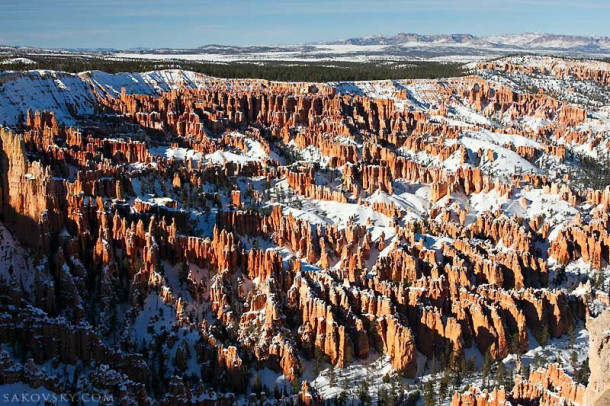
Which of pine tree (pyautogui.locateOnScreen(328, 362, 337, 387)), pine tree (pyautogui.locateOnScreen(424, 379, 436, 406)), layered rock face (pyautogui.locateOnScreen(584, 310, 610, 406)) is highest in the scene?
layered rock face (pyautogui.locateOnScreen(584, 310, 610, 406))

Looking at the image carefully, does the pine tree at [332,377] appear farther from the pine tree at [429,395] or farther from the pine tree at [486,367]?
the pine tree at [486,367]

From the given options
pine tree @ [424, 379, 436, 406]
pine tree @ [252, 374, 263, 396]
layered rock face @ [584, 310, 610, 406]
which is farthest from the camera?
pine tree @ [252, 374, 263, 396]

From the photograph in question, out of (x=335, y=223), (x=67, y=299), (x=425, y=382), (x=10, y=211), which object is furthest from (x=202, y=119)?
(x=425, y=382)

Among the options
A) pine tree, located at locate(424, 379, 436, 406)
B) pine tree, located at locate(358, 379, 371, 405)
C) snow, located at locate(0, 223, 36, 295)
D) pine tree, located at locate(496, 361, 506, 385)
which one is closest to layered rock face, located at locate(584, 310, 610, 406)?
pine tree, located at locate(424, 379, 436, 406)

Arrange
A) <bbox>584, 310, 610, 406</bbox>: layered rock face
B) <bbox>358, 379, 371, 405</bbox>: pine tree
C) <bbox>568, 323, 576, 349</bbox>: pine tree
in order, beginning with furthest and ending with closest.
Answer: <bbox>568, 323, 576, 349</bbox>: pine tree → <bbox>358, 379, 371, 405</bbox>: pine tree → <bbox>584, 310, 610, 406</bbox>: layered rock face

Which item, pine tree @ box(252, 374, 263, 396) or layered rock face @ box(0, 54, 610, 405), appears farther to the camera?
pine tree @ box(252, 374, 263, 396)

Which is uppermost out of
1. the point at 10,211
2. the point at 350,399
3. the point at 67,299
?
the point at 10,211

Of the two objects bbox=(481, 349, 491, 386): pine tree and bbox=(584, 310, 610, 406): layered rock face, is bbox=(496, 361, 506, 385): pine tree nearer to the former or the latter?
bbox=(481, 349, 491, 386): pine tree

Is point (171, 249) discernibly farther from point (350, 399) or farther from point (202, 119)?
point (202, 119)

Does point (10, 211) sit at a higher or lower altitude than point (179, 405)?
higher
